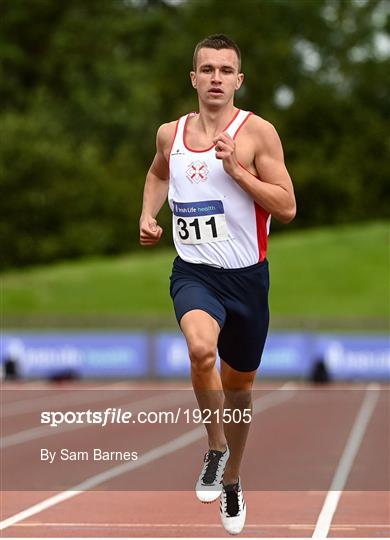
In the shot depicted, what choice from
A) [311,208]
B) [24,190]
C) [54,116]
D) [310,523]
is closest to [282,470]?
[310,523]

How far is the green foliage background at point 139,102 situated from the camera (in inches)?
1944

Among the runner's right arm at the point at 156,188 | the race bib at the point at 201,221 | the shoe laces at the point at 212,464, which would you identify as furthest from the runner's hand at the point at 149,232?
the shoe laces at the point at 212,464

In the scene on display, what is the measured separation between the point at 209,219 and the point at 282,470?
6411 millimetres

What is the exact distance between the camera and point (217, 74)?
21.4ft

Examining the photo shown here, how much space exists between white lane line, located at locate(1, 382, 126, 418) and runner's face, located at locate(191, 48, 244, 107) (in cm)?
1413

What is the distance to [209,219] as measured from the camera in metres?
6.59

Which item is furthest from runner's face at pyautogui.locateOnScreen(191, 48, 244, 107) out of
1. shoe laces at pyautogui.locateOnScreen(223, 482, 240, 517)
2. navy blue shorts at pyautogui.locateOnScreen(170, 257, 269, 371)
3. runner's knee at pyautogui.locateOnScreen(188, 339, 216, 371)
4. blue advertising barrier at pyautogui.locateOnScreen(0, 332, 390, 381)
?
blue advertising barrier at pyautogui.locateOnScreen(0, 332, 390, 381)

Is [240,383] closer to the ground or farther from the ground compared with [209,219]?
closer to the ground

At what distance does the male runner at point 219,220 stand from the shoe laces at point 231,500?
12 centimetres

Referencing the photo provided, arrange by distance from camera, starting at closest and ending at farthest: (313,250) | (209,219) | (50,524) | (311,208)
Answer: (209,219), (50,524), (313,250), (311,208)

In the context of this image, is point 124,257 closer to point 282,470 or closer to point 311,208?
point 311,208

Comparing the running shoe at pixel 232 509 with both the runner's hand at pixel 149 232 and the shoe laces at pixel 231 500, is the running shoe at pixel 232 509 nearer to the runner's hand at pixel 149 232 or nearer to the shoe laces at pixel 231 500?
the shoe laces at pixel 231 500

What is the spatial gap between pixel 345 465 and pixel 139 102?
4228 centimetres

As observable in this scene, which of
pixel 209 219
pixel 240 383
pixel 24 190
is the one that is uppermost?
pixel 209 219
